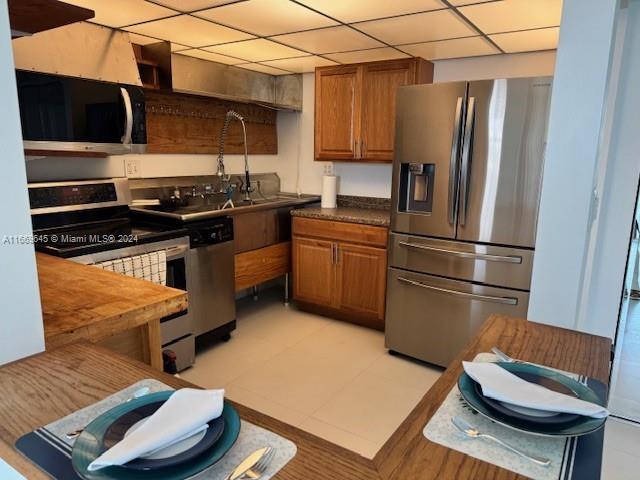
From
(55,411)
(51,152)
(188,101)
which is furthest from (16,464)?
(188,101)

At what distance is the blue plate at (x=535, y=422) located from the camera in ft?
2.40

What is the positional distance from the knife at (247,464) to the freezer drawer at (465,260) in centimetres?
220

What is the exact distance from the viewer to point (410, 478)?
656 mm

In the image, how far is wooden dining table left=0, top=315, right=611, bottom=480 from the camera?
0.67 m

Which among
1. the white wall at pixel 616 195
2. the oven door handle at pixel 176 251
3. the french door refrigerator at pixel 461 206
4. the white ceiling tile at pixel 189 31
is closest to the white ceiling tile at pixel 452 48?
the french door refrigerator at pixel 461 206

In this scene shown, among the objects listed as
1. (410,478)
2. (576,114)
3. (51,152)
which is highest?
(576,114)

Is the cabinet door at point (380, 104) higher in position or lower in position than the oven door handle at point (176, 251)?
higher

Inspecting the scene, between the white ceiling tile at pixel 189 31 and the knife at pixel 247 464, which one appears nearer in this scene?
the knife at pixel 247 464

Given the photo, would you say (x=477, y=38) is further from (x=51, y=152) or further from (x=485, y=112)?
(x=51, y=152)

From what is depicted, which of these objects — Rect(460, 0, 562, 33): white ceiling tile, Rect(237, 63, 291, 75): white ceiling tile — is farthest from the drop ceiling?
Rect(237, 63, 291, 75): white ceiling tile

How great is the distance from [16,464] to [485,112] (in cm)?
253

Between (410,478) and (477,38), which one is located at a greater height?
(477,38)

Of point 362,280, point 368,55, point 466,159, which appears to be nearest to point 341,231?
point 362,280

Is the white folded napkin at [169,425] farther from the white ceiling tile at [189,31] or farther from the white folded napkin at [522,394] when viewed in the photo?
the white ceiling tile at [189,31]
